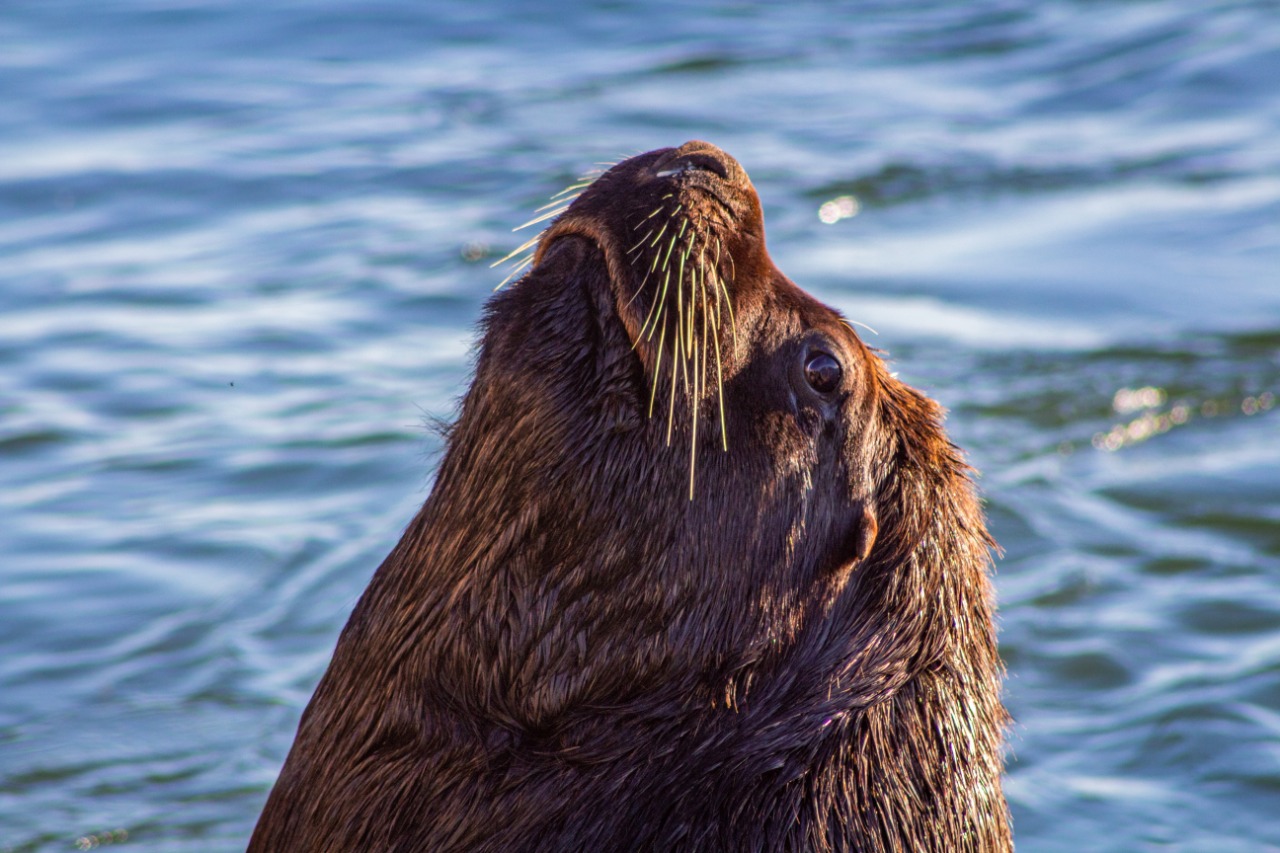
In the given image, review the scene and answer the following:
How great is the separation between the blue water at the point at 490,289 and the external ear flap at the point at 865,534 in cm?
191

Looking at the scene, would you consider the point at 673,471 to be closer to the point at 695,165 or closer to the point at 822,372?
the point at 822,372

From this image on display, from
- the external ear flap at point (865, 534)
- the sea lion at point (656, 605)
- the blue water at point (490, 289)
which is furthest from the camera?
the blue water at point (490, 289)

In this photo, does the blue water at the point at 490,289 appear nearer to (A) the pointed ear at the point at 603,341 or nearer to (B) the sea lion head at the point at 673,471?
(B) the sea lion head at the point at 673,471

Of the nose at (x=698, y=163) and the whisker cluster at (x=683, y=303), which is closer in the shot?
the whisker cluster at (x=683, y=303)

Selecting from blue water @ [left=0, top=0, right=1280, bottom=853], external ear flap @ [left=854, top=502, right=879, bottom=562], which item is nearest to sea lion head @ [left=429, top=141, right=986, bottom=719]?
external ear flap @ [left=854, top=502, right=879, bottom=562]

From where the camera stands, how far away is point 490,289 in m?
7.54

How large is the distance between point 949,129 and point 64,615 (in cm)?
602

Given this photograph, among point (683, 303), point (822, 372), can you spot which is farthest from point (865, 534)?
point (683, 303)

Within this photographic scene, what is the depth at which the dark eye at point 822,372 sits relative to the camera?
3.06 meters

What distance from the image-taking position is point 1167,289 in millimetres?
7703

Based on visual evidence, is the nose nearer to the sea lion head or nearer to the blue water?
the sea lion head

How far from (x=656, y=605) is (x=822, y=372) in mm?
521

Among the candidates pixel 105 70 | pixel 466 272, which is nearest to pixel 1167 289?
pixel 466 272

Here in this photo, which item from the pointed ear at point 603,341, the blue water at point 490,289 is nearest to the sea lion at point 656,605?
the pointed ear at point 603,341
